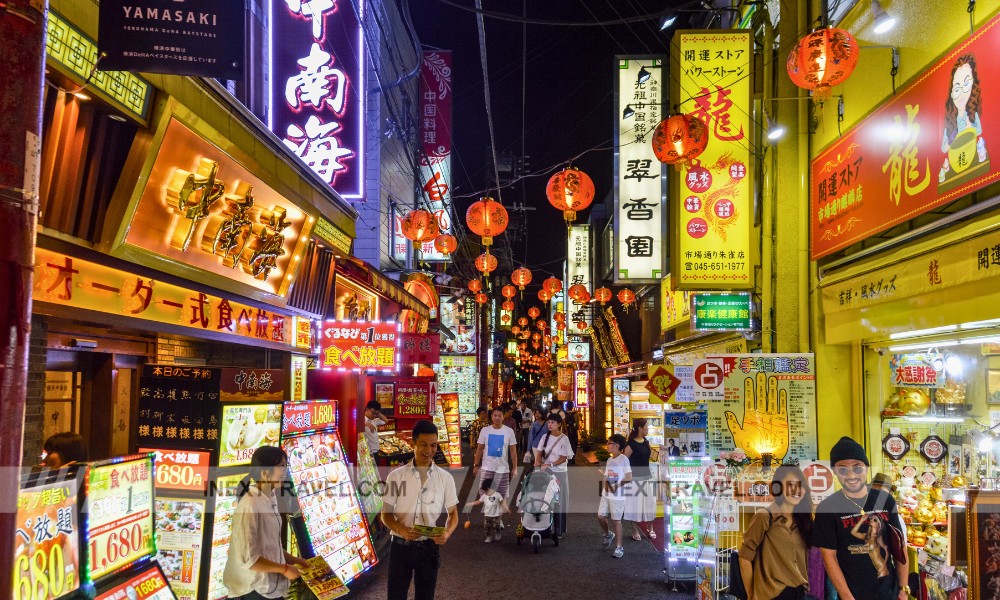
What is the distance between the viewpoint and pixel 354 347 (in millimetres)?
12117

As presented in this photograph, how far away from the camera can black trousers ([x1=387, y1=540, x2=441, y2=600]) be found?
586cm

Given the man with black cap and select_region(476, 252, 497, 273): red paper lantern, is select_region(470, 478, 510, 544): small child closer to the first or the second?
the man with black cap

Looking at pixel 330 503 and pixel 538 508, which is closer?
pixel 330 503

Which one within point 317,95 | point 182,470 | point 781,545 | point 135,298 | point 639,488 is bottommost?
point 639,488

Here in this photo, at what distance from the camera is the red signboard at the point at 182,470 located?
615 centimetres

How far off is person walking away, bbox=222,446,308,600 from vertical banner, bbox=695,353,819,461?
5.95 meters

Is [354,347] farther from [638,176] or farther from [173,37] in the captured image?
[173,37]

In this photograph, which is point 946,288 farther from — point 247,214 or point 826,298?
point 247,214

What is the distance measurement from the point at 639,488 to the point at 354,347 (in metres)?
5.25

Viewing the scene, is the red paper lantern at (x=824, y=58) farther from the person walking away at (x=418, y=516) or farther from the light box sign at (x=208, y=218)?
the light box sign at (x=208, y=218)

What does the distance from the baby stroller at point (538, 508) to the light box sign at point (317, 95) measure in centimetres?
636

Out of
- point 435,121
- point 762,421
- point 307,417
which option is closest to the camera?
point 307,417

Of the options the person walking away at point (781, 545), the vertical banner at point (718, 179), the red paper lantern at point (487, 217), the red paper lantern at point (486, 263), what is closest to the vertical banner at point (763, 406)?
the vertical banner at point (718, 179)

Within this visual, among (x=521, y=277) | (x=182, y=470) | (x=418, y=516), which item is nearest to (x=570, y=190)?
(x=418, y=516)
